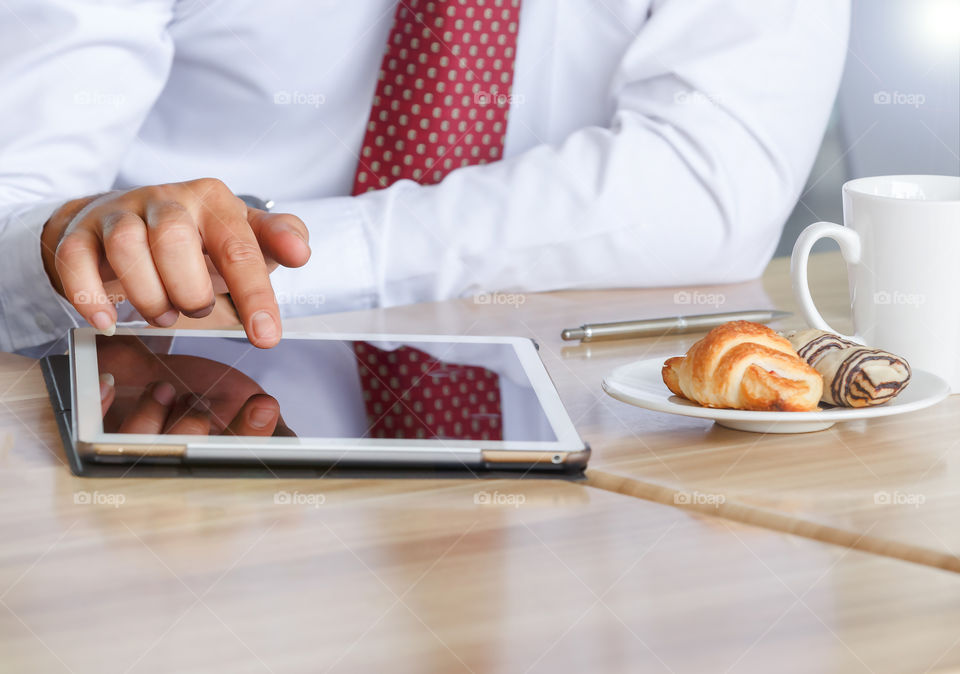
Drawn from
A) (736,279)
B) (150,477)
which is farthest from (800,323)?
(150,477)

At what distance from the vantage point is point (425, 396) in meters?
0.48

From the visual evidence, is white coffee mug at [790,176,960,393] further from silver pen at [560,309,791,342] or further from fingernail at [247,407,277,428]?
fingernail at [247,407,277,428]

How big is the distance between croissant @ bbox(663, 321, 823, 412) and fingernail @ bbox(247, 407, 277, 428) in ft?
0.65

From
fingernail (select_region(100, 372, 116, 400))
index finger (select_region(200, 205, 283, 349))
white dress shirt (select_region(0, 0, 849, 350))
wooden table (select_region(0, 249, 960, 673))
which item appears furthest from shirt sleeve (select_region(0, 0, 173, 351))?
wooden table (select_region(0, 249, 960, 673))

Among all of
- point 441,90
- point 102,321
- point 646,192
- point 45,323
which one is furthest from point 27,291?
point 646,192

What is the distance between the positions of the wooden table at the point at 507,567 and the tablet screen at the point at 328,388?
0.10ft

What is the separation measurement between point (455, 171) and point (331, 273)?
0.18 m

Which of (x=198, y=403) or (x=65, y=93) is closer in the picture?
(x=198, y=403)

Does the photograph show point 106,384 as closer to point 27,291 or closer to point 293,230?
point 293,230

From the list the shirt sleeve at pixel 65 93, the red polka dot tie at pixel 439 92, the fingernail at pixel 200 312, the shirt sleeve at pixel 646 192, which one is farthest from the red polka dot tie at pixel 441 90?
the fingernail at pixel 200 312

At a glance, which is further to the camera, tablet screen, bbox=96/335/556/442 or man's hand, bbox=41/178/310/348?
man's hand, bbox=41/178/310/348

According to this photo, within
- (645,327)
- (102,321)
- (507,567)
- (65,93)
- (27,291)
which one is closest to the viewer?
(507,567)

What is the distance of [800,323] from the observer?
0.69 metres

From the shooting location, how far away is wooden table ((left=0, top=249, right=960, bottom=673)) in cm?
28
